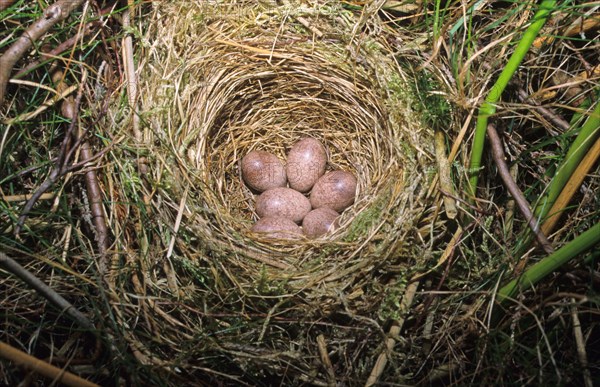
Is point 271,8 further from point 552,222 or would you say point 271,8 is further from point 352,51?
point 552,222

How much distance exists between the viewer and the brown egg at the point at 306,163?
2.60 metres

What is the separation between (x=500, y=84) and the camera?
5.77ft

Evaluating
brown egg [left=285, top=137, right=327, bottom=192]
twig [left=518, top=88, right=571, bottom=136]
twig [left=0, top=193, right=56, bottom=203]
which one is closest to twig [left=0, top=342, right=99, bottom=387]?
twig [left=0, top=193, right=56, bottom=203]

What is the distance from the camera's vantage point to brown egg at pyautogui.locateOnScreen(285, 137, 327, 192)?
2602 mm

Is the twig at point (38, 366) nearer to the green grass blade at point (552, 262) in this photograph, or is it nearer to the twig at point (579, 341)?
the green grass blade at point (552, 262)

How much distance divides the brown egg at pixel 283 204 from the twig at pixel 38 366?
3.79 ft

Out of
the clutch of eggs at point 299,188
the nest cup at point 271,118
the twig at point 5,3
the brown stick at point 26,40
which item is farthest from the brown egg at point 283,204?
the twig at point 5,3

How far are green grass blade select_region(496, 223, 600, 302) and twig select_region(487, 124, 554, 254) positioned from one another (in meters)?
0.10

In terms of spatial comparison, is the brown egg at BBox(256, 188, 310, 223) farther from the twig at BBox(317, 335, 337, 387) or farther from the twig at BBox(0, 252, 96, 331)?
the twig at BBox(0, 252, 96, 331)

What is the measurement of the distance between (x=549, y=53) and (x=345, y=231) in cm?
102

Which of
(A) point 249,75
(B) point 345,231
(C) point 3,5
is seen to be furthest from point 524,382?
(C) point 3,5

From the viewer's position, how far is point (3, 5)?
1989 mm

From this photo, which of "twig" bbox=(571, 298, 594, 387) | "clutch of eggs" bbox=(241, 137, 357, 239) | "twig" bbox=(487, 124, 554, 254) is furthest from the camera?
"clutch of eggs" bbox=(241, 137, 357, 239)

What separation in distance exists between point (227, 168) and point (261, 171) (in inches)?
6.5
